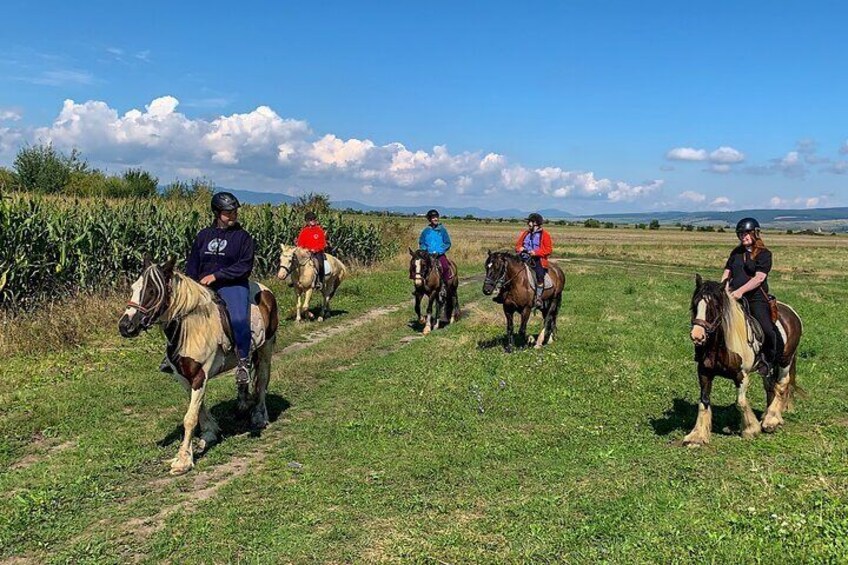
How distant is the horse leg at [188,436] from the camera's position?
649 cm

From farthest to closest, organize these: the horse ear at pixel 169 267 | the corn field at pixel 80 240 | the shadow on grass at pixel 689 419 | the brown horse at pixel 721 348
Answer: the corn field at pixel 80 240, the shadow on grass at pixel 689 419, the brown horse at pixel 721 348, the horse ear at pixel 169 267

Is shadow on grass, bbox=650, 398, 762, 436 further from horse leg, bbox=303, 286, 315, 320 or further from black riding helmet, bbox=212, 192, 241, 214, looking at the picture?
horse leg, bbox=303, 286, 315, 320

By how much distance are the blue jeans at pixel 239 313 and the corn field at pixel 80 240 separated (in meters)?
3.76

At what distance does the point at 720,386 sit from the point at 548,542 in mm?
6751

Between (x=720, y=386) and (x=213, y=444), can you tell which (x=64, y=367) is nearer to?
(x=213, y=444)

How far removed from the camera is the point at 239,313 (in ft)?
24.2

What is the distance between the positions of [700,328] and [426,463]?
3.43m

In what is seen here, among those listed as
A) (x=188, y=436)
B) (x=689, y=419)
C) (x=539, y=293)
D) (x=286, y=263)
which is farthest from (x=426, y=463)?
(x=286, y=263)

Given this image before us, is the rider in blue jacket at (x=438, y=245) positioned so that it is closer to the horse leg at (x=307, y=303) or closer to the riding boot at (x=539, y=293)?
the riding boot at (x=539, y=293)

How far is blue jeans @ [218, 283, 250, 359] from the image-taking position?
7344 mm

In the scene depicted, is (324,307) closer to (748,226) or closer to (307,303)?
(307,303)

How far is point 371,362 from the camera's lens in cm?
1192

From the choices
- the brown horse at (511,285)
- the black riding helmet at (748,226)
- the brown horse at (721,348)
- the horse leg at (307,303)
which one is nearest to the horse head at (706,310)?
the brown horse at (721,348)

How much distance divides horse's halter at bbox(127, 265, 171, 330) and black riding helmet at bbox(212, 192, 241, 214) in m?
1.27
